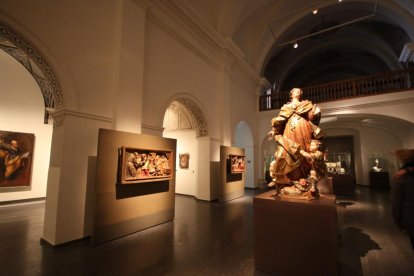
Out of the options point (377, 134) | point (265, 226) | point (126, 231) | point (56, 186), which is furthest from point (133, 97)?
point (377, 134)

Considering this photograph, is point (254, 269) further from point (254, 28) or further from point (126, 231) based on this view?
point (254, 28)

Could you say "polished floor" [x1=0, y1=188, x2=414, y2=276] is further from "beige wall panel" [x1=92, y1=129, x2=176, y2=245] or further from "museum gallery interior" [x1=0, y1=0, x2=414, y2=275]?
"beige wall panel" [x1=92, y1=129, x2=176, y2=245]

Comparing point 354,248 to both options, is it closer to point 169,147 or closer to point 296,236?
point 296,236

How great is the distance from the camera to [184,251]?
3.61 meters

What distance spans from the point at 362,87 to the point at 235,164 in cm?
688

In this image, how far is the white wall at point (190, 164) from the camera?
931 cm

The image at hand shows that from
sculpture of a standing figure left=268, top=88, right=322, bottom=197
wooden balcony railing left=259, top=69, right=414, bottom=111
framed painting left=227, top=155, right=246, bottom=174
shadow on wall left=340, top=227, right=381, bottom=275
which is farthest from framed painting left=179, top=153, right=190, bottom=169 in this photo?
wooden balcony railing left=259, top=69, right=414, bottom=111

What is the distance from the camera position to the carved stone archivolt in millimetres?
7745

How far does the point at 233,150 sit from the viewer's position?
28.1ft

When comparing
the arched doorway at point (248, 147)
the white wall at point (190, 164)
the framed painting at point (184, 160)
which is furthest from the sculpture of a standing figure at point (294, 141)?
the arched doorway at point (248, 147)

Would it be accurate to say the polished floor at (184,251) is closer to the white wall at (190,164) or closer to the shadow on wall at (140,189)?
the shadow on wall at (140,189)

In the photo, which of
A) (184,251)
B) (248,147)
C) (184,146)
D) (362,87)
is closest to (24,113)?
(184,146)

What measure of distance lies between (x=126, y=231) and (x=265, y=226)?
303 cm

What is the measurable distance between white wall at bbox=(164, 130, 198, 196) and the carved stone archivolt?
1112 mm
